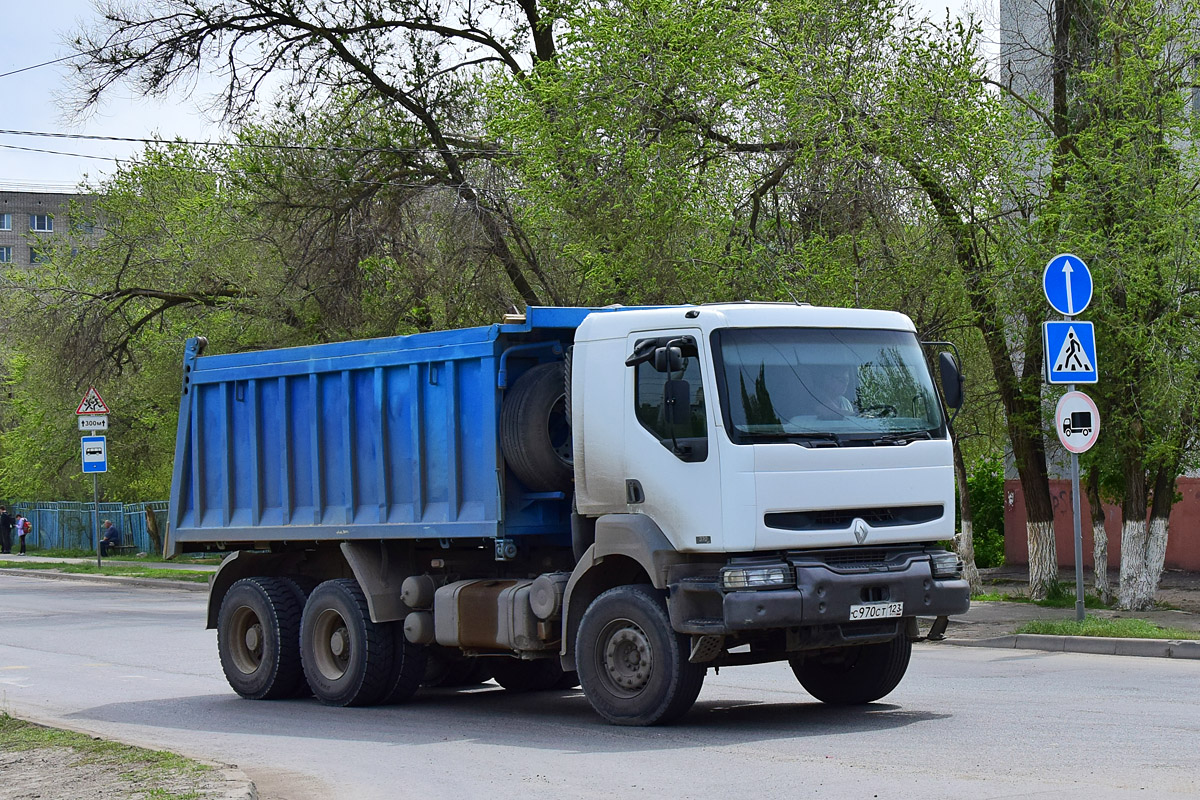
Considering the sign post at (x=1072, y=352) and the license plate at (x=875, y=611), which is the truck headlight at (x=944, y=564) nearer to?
the license plate at (x=875, y=611)

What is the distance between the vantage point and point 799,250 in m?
19.0

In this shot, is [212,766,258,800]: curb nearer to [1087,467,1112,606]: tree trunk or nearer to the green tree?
the green tree

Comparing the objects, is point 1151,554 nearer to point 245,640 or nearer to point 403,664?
point 403,664

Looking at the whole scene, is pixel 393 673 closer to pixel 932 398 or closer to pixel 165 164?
pixel 932 398

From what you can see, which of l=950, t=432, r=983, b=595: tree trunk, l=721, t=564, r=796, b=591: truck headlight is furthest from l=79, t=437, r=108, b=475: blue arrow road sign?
l=721, t=564, r=796, b=591: truck headlight

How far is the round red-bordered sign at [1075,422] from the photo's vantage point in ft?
52.1

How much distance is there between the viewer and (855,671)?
11133 mm

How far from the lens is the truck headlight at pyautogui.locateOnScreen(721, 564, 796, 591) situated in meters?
9.46

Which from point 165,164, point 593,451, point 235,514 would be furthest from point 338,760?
point 165,164

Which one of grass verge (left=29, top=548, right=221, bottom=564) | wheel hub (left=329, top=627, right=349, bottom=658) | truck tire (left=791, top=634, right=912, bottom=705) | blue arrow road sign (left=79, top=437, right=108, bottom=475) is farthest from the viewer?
grass verge (left=29, top=548, right=221, bottom=564)

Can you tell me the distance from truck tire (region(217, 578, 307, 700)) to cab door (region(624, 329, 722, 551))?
4178mm

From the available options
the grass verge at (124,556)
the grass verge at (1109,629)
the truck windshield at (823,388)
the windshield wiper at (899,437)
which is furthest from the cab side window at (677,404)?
the grass verge at (124,556)

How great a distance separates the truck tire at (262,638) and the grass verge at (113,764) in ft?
8.63

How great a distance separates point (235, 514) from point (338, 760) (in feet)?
14.7
